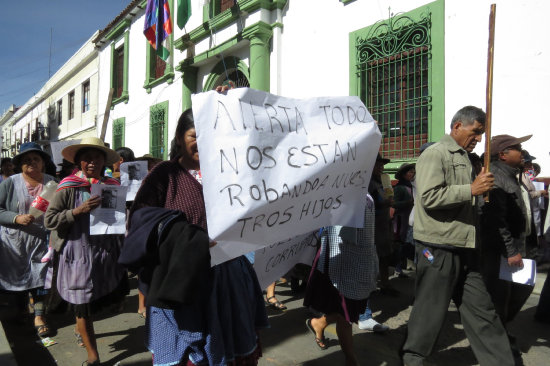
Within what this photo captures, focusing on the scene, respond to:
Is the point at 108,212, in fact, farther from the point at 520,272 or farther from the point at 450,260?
the point at 520,272

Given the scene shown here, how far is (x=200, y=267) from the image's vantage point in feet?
5.47

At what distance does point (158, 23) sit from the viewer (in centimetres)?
1216

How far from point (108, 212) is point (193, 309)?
1.59m

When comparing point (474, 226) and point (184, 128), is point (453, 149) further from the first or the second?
point (184, 128)

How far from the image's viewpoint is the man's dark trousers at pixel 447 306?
9.32 feet

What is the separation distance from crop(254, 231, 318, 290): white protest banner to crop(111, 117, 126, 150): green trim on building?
47.9ft

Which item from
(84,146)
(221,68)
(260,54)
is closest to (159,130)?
(221,68)

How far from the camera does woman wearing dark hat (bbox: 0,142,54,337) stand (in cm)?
402

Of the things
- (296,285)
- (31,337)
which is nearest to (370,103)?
(296,285)

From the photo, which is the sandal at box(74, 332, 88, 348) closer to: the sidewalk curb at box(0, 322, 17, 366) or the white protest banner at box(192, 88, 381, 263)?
the sidewalk curb at box(0, 322, 17, 366)

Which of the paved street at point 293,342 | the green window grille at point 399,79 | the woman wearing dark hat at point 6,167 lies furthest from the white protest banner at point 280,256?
the woman wearing dark hat at point 6,167

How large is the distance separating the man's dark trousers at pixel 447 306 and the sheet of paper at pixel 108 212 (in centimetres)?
220

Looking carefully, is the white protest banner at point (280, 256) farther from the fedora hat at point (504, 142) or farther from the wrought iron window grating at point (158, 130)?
the wrought iron window grating at point (158, 130)

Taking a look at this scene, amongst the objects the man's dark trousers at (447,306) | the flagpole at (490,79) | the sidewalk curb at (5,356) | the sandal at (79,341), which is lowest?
the sandal at (79,341)
